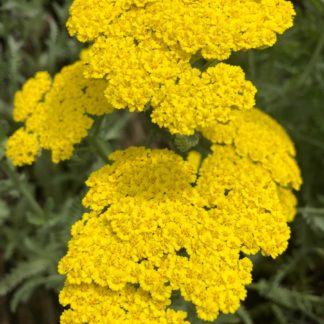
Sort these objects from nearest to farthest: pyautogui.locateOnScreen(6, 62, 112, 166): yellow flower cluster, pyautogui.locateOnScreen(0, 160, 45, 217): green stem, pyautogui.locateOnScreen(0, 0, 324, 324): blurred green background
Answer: pyautogui.locateOnScreen(6, 62, 112, 166): yellow flower cluster, pyautogui.locateOnScreen(0, 160, 45, 217): green stem, pyautogui.locateOnScreen(0, 0, 324, 324): blurred green background

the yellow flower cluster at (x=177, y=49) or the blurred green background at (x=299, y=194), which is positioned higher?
the yellow flower cluster at (x=177, y=49)

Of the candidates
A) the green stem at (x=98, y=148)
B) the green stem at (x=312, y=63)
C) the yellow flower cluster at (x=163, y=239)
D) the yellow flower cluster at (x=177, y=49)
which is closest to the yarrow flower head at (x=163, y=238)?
the yellow flower cluster at (x=163, y=239)

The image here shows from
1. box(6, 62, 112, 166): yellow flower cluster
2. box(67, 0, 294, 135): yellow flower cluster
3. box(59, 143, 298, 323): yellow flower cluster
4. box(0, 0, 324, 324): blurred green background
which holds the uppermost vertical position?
box(67, 0, 294, 135): yellow flower cluster

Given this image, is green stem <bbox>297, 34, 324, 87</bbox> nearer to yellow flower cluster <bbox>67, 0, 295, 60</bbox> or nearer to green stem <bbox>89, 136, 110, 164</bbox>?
yellow flower cluster <bbox>67, 0, 295, 60</bbox>

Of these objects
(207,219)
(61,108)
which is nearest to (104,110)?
(61,108)

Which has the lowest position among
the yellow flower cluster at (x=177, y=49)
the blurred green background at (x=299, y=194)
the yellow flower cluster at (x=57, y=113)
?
the blurred green background at (x=299, y=194)

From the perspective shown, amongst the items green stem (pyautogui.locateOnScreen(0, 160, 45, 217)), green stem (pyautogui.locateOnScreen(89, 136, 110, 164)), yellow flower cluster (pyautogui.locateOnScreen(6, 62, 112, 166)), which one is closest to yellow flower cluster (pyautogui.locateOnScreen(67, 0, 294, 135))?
yellow flower cluster (pyautogui.locateOnScreen(6, 62, 112, 166))

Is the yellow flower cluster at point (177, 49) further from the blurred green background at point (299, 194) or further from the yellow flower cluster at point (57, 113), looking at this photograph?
the blurred green background at point (299, 194)
